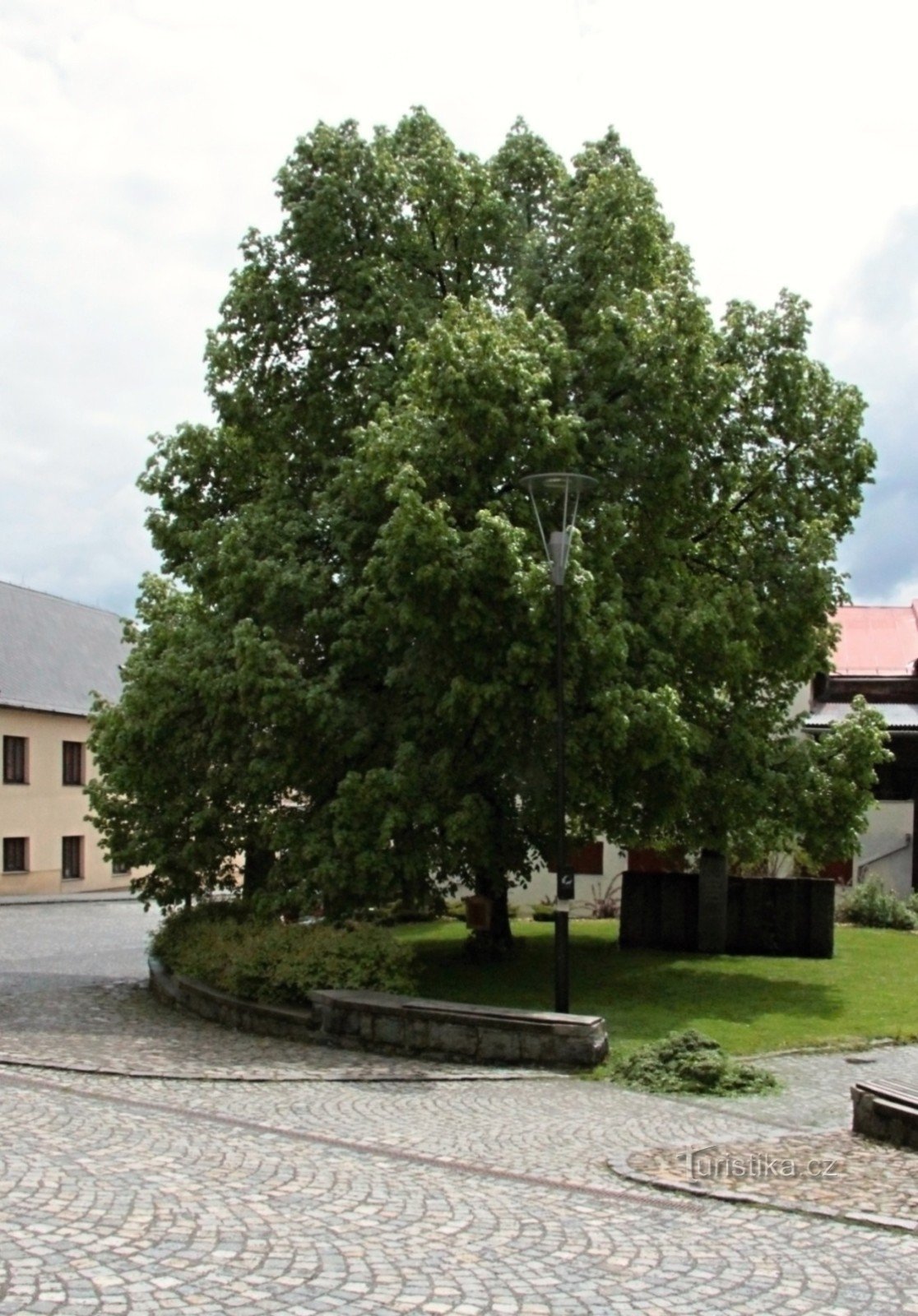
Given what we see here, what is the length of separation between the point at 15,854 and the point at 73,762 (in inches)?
175

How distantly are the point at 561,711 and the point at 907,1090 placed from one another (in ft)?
19.9

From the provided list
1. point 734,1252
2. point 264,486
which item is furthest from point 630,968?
point 734,1252

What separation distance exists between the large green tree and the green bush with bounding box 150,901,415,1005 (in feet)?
2.40

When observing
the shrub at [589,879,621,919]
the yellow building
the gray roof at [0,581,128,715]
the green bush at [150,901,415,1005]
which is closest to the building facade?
the shrub at [589,879,621,919]

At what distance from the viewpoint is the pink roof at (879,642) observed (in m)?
41.0

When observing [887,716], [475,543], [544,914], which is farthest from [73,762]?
[475,543]

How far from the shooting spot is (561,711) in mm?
15711

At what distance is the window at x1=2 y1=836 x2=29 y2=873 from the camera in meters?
48.2

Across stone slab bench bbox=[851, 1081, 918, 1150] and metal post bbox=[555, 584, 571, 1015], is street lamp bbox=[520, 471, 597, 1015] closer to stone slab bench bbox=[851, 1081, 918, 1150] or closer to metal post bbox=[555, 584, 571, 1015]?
metal post bbox=[555, 584, 571, 1015]

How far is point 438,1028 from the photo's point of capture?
14508mm

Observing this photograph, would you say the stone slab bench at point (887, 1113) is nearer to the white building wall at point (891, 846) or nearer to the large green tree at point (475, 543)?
the large green tree at point (475, 543)

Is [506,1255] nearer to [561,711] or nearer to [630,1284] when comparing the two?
[630,1284]

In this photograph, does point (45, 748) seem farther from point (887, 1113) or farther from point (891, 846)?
point (887, 1113)

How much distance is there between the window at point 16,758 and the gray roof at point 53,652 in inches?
48.1
